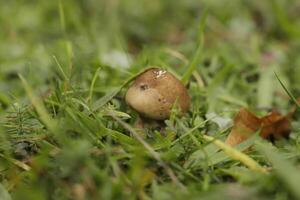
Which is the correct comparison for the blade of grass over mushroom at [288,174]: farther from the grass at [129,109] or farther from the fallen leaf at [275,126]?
the fallen leaf at [275,126]

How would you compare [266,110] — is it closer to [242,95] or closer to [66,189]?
[242,95]

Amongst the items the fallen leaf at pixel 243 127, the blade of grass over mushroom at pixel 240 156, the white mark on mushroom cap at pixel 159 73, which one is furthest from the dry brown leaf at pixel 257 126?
the white mark on mushroom cap at pixel 159 73

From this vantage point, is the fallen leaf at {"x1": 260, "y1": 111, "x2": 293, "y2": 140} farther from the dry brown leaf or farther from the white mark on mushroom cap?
the white mark on mushroom cap

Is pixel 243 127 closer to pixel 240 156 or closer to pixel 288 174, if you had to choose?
pixel 240 156

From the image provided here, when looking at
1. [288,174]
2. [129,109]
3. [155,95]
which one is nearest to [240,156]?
[288,174]

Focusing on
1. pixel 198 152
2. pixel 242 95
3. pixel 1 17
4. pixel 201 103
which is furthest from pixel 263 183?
pixel 1 17

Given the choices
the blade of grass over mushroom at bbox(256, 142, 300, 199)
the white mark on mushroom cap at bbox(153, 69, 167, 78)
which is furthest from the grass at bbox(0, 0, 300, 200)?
the white mark on mushroom cap at bbox(153, 69, 167, 78)
